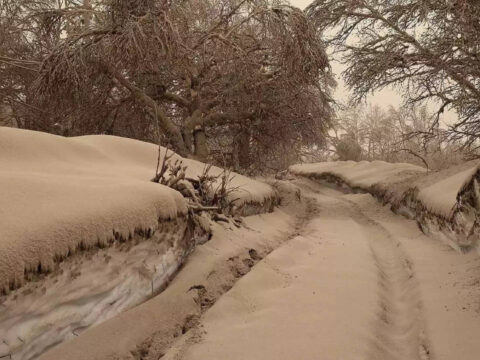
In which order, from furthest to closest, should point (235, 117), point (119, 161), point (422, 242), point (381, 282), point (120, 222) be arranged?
point (235, 117) < point (422, 242) < point (119, 161) < point (381, 282) < point (120, 222)

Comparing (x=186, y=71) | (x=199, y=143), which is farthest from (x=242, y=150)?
(x=186, y=71)

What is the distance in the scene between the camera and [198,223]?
4684 millimetres

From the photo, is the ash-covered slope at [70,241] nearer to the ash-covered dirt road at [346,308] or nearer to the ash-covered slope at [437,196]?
the ash-covered dirt road at [346,308]

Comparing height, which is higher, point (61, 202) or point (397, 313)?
point (61, 202)

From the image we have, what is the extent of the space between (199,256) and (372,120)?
113 feet

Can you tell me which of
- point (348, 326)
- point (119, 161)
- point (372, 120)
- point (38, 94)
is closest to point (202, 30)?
point (38, 94)

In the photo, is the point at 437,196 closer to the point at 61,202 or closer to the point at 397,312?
the point at 397,312

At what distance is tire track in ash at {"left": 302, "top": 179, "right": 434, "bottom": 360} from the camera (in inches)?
114

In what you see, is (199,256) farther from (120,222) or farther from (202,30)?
(202,30)

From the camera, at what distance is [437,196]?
20.9 feet

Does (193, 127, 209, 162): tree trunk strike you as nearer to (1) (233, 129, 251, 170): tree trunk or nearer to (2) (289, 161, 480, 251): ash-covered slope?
(1) (233, 129, 251, 170): tree trunk

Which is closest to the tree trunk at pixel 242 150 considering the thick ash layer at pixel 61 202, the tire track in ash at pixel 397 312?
the tire track in ash at pixel 397 312

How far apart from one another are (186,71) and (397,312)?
8.11m

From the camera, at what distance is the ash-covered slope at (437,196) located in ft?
15.7
